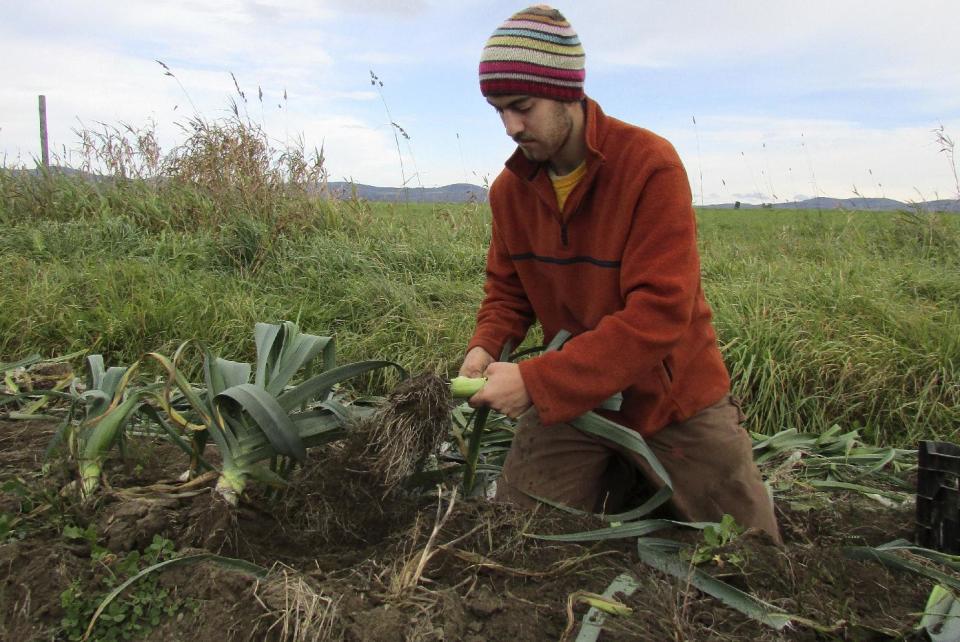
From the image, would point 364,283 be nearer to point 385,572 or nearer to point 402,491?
point 402,491

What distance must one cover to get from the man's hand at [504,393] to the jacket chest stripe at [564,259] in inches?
15.7

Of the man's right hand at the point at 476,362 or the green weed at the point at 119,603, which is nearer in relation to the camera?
the green weed at the point at 119,603

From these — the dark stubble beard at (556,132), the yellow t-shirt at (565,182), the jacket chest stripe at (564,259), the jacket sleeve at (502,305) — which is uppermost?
the dark stubble beard at (556,132)

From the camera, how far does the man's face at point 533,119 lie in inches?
77.9

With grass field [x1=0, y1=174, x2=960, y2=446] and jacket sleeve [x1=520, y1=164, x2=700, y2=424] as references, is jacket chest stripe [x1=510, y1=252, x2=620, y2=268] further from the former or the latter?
grass field [x1=0, y1=174, x2=960, y2=446]

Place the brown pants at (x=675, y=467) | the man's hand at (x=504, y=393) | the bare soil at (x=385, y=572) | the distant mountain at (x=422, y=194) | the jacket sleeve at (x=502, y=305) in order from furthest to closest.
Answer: the distant mountain at (x=422, y=194) < the jacket sleeve at (x=502, y=305) < the brown pants at (x=675, y=467) < the man's hand at (x=504, y=393) < the bare soil at (x=385, y=572)

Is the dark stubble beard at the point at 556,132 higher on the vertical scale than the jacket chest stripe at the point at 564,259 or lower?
higher

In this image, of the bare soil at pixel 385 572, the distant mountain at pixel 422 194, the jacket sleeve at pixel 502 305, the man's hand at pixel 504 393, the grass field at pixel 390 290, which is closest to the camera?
the bare soil at pixel 385 572

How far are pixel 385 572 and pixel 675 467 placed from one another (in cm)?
100

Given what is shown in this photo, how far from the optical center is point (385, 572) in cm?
163

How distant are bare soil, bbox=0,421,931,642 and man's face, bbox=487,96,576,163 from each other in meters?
0.89

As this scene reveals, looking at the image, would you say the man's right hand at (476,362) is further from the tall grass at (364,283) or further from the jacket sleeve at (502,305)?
the tall grass at (364,283)

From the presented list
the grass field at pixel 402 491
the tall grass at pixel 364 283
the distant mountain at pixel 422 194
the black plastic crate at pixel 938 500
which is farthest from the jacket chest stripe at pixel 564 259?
the distant mountain at pixel 422 194

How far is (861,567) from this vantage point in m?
1.70
